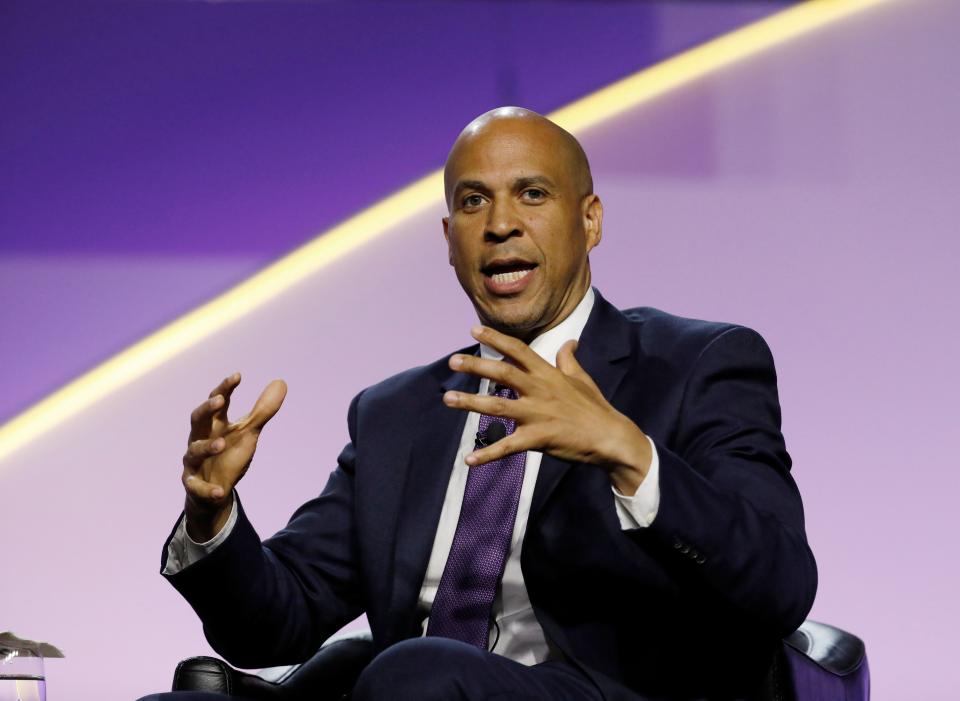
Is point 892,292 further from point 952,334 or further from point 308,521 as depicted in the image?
point 308,521

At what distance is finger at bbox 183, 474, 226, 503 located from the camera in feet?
5.87

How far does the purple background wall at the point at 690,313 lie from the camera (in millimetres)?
3373

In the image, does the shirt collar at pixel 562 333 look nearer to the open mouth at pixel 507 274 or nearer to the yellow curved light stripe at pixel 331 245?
the open mouth at pixel 507 274

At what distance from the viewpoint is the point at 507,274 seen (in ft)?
6.79

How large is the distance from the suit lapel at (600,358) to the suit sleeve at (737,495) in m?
0.12

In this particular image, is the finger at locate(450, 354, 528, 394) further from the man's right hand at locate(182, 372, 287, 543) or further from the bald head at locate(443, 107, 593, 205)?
the bald head at locate(443, 107, 593, 205)

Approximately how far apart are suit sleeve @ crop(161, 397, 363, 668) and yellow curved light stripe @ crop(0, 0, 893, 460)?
4.19 feet

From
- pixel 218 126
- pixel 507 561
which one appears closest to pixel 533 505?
pixel 507 561

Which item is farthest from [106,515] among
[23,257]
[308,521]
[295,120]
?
[308,521]

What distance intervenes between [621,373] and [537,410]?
526 mm

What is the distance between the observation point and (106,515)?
3.49 meters

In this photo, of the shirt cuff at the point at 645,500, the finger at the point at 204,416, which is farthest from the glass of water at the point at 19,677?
the shirt cuff at the point at 645,500

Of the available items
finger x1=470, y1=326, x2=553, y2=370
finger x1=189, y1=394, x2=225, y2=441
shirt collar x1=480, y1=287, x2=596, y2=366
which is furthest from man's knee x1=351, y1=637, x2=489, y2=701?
shirt collar x1=480, y1=287, x2=596, y2=366

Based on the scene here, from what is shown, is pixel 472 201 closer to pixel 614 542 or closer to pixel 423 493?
pixel 423 493
